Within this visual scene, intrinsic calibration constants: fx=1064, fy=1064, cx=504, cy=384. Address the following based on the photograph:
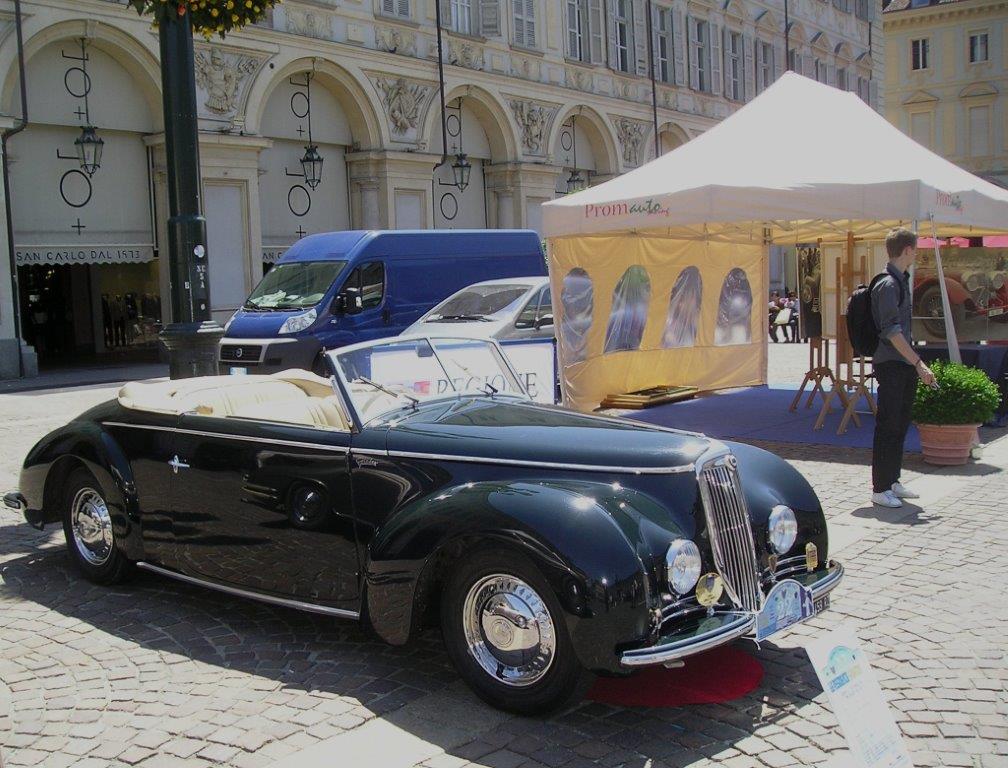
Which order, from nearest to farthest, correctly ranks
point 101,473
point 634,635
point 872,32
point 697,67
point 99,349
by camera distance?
1. point 634,635
2. point 101,473
3. point 99,349
4. point 697,67
5. point 872,32

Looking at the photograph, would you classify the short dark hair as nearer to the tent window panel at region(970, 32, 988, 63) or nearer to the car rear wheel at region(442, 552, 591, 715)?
the car rear wheel at region(442, 552, 591, 715)

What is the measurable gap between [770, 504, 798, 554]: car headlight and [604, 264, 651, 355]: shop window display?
→ 26.2 feet

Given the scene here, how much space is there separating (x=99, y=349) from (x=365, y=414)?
72.6ft

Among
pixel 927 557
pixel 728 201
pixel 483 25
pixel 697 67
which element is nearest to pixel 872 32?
pixel 697 67

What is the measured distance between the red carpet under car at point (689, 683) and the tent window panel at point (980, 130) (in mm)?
61864

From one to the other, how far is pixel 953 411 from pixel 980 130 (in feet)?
188

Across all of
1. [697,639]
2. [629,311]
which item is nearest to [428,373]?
[697,639]

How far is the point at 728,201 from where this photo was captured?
9.94 meters

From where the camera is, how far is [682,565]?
3.91 meters

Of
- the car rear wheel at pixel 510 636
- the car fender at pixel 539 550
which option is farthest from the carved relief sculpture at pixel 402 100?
the car rear wheel at pixel 510 636

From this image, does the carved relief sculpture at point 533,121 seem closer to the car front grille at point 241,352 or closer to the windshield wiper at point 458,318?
the car front grille at point 241,352

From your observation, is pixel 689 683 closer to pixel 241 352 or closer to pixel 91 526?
pixel 91 526

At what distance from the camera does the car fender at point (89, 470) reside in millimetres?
5637

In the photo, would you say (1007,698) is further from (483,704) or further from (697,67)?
(697,67)
